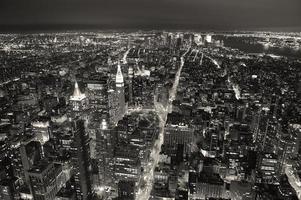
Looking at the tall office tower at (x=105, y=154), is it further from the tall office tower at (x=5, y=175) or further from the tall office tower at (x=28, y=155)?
the tall office tower at (x=5, y=175)

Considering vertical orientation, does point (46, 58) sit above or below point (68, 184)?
above

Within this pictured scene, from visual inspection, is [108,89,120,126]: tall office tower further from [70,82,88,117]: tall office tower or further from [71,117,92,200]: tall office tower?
[71,117,92,200]: tall office tower

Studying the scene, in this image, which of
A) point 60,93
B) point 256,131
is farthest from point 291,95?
point 60,93

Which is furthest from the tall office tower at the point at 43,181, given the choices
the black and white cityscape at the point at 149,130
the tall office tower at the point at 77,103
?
the tall office tower at the point at 77,103

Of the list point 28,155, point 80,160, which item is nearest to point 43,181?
point 80,160

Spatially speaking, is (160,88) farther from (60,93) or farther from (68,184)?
→ (68,184)

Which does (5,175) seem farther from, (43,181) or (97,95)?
(97,95)

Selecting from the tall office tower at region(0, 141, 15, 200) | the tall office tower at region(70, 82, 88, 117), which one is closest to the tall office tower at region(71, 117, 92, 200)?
the tall office tower at region(0, 141, 15, 200)
